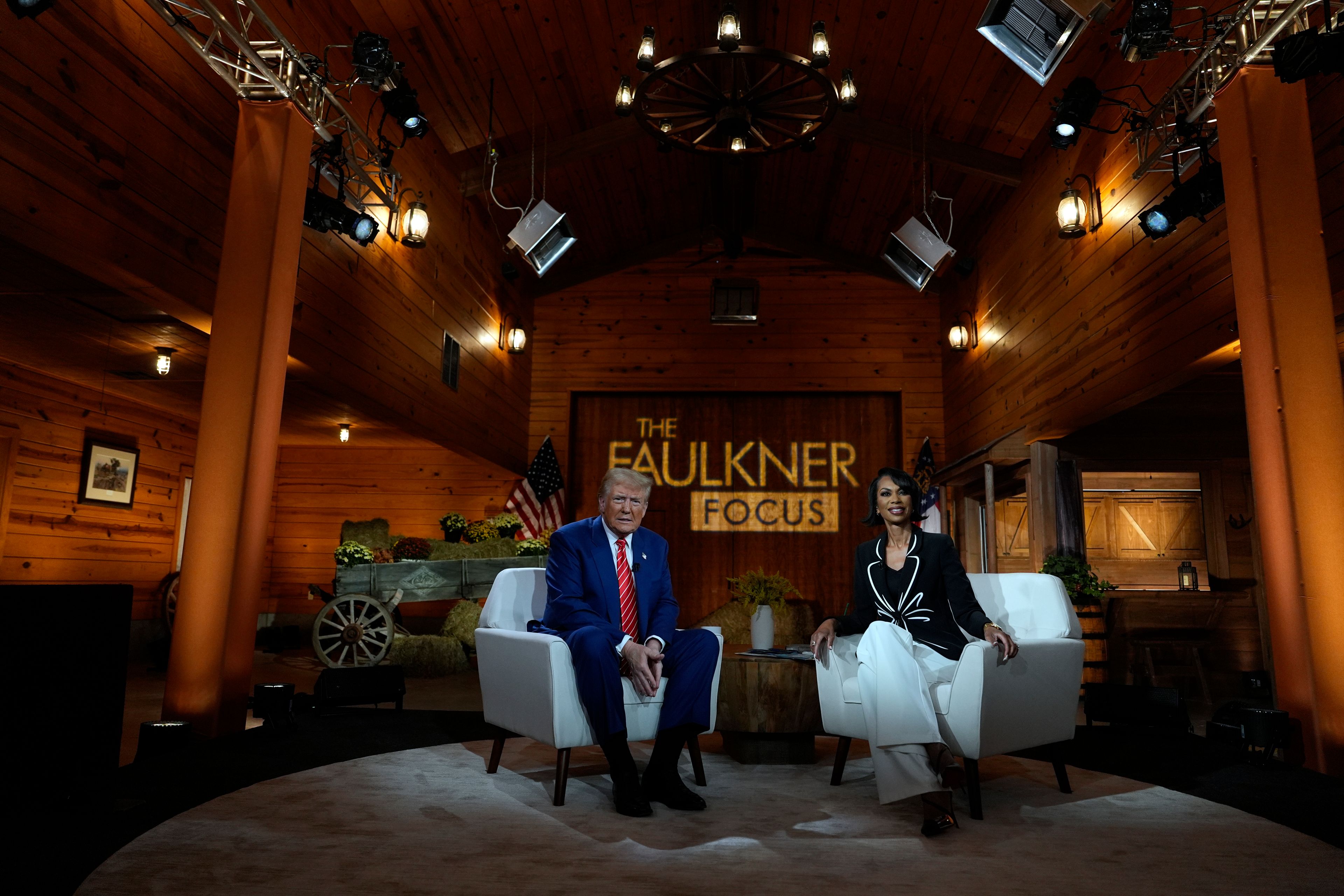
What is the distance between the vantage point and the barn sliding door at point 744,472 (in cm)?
998

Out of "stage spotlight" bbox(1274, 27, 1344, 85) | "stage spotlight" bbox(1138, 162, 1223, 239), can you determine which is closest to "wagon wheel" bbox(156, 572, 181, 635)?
"stage spotlight" bbox(1138, 162, 1223, 239)

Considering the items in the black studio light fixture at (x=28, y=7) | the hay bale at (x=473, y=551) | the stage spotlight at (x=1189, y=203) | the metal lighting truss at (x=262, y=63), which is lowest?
the hay bale at (x=473, y=551)

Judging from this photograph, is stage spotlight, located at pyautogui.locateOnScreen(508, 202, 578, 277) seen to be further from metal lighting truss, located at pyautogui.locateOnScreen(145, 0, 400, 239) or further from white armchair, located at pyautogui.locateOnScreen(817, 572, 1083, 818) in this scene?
white armchair, located at pyautogui.locateOnScreen(817, 572, 1083, 818)

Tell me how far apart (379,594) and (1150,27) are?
6.11m

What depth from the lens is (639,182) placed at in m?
9.16

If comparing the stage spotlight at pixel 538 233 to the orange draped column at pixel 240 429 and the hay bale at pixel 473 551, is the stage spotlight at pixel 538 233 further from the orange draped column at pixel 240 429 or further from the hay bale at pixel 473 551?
the orange draped column at pixel 240 429

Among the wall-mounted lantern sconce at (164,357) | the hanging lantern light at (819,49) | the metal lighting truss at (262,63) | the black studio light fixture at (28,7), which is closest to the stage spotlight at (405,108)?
the metal lighting truss at (262,63)

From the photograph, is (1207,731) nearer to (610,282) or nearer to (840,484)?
(840,484)

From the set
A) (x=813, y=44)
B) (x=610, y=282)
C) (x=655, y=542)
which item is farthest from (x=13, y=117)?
(x=610, y=282)

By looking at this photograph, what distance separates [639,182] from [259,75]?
515 centimetres

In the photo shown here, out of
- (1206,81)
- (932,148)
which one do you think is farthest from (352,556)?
(1206,81)

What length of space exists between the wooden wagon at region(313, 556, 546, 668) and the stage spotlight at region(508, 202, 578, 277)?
2.65 metres

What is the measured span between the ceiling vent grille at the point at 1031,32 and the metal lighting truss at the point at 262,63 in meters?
3.71

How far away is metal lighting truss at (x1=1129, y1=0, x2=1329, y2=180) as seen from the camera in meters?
3.79
